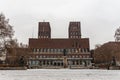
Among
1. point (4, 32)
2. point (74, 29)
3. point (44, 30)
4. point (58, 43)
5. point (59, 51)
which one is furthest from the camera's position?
point (74, 29)

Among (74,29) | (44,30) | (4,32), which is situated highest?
(74,29)

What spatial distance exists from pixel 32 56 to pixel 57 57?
36.8 feet

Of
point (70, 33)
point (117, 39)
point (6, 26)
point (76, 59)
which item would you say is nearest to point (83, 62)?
point (76, 59)

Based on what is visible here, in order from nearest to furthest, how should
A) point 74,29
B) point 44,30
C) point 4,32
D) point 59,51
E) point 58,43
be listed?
point 4,32 → point 59,51 → point 58,43 → point 44,30 → point 74,29

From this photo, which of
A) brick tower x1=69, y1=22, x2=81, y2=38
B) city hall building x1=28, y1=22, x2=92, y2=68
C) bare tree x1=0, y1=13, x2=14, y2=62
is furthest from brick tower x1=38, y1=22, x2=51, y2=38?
bare tree x1=0, y1=13, x2=14, y2=62

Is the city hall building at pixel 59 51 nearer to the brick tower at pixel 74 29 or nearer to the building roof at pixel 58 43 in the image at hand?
the building roof at pixel 58 43

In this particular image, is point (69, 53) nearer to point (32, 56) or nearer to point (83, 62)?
point (83, 62)

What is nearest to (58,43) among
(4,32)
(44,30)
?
(44,30)

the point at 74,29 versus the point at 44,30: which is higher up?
the point at 74,29

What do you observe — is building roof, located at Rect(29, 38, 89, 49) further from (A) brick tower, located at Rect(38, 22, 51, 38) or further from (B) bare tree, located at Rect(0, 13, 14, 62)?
(B) bare tree, located at Rect(0, 13, 14, 62)

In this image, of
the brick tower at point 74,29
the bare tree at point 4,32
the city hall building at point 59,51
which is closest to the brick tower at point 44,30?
the brick tower at point 74,29

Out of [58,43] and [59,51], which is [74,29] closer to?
[58,43]

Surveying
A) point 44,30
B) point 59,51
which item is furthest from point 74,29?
point 59,51

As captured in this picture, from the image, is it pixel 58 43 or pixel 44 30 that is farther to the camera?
pixel 44 30
